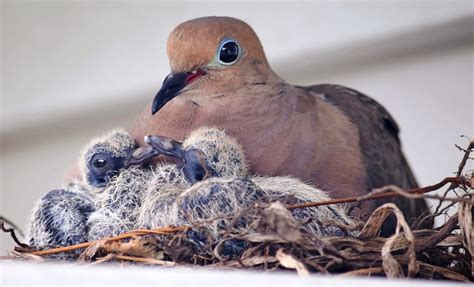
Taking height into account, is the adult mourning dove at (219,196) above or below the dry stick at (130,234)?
above

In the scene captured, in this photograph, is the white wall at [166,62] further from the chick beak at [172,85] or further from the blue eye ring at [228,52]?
the chick beak at [172,85]

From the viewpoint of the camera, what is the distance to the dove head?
2193 millimetres

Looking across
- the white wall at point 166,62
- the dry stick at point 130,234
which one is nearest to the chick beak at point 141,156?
the dry stick at point 130,234

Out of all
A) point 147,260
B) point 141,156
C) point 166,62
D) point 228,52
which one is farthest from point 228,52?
point 166,62

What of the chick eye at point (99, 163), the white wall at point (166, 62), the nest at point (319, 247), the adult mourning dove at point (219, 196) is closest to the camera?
the nest at point (319, 247)

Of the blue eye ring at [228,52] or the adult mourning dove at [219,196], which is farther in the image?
the blue eye ring at [228,52]

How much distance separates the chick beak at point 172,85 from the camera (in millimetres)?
2059

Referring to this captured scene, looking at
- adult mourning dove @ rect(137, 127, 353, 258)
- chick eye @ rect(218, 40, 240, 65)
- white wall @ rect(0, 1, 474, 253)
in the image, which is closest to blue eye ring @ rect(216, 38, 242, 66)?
chick eye @ rect(218, 40, 240, 65)

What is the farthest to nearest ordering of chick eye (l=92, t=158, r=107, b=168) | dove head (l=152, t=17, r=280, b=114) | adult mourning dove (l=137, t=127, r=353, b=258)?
dove head (l=152, t=17, r=280, b=114) → chick eye (l=92, t=158, r=107, b=168) → adult mourning dove (l=137, t=127, r=353, b=258)

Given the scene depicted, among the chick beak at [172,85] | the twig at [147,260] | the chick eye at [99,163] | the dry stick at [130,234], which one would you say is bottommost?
the twig at [147,260]

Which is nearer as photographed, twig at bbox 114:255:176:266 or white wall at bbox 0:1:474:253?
twig at bbox 114:255:176:266

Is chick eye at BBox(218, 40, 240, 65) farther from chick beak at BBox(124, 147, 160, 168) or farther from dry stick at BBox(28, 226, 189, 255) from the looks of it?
dry stick at BBox(28, 226, 189, 255)

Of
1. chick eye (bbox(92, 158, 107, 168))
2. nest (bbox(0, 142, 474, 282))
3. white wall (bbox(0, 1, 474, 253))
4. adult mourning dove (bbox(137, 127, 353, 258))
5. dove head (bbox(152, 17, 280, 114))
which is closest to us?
nest (bbox(0, 142, 474, 282))

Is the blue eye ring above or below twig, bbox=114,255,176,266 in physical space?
→ above
